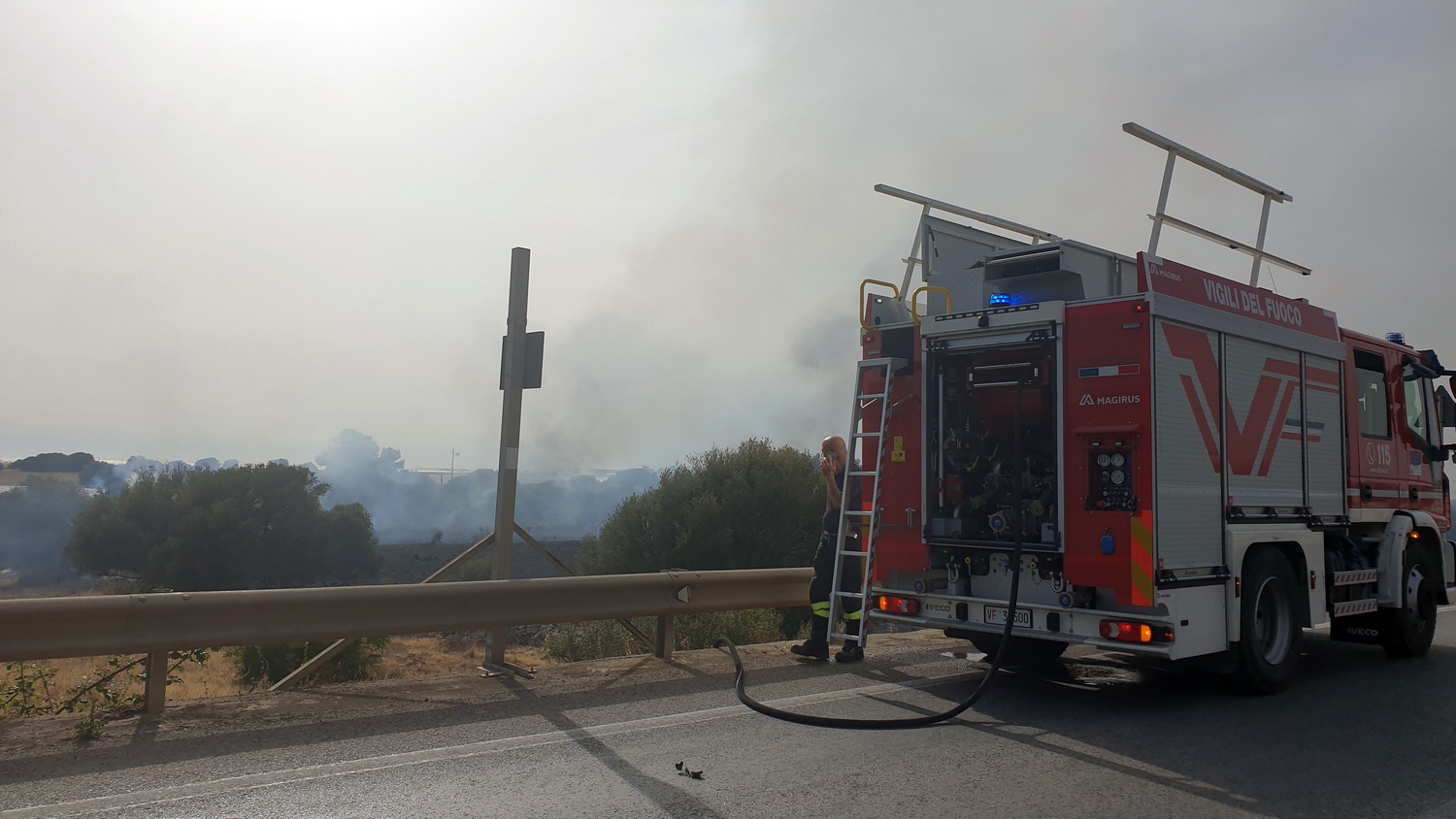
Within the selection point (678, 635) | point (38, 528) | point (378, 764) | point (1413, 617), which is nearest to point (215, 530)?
point (38, 528)

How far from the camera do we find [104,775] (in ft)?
15.2

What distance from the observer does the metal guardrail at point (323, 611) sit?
17.5 ft

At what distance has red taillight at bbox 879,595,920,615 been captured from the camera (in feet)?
24.3

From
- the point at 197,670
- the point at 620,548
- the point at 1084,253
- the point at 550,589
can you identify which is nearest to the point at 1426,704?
the point at 1084,253

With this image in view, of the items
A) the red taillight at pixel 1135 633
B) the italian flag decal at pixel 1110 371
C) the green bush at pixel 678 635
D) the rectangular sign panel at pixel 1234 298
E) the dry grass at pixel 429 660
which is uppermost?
the rectangular sign panel at pixel 1234 298

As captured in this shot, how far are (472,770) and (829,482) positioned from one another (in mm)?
4328

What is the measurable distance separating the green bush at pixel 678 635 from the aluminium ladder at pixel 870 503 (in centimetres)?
221

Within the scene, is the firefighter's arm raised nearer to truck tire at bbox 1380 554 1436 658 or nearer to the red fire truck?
the red fire truck

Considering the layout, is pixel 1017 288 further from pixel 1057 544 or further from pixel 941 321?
pixel 1057 544

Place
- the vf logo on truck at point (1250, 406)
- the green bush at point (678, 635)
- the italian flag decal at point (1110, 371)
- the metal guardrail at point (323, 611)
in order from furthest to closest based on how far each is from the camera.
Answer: the green bush at point (678, 635) → the vf logo on truck at point (1250, 406) → the italian flag decal at point (1110, 371) → the metal guardrail at point (323, 611)

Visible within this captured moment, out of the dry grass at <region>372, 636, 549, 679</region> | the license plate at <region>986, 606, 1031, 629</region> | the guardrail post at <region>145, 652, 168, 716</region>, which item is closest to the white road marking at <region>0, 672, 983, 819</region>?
the license plate at <region>986, 606, 1031, 629</region>

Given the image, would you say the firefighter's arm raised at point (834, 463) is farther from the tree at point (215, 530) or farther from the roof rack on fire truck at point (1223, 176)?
the tree at point (215, 530)

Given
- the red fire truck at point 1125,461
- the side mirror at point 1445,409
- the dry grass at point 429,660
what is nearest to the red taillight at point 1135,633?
the red fire truck at point 1125,461

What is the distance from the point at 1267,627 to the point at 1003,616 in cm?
232
